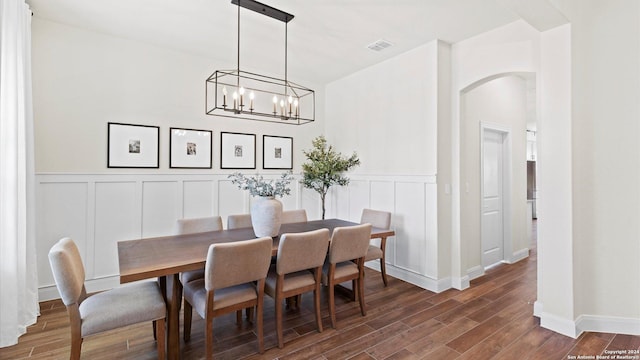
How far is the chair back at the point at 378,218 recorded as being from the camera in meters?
3.75

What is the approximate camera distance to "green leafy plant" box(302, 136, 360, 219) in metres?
4.49

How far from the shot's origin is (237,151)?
14.3ft

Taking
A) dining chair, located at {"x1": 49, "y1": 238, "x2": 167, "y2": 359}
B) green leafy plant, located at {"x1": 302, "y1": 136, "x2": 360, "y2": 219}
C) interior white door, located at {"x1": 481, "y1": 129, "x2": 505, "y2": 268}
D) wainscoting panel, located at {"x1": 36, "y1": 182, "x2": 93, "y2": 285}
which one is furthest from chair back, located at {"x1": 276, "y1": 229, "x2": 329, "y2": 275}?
interior white door, located at {"x1": 481, "y1": 129, "x2": 505, "y2": 268}

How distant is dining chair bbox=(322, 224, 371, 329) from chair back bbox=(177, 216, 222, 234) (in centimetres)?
129

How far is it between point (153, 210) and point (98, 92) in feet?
4.88

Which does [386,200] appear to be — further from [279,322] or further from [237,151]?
[279,322]

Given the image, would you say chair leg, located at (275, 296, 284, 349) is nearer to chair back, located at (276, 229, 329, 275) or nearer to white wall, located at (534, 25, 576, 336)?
chair back, located at (276, 229, 329, 275)

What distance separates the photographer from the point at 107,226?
136 inches

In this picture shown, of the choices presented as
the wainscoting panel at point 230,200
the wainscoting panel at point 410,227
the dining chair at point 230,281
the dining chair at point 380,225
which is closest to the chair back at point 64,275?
the dining chair at point 230,281

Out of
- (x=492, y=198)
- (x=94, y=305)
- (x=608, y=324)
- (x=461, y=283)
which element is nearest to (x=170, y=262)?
(x=94, y=305)

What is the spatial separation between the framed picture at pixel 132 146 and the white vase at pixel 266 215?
181 cm

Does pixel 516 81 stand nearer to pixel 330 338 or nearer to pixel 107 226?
pixel 330 338

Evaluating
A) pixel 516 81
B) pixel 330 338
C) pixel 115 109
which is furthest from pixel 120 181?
pixel 516 81

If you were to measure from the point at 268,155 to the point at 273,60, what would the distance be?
1.39 meters
